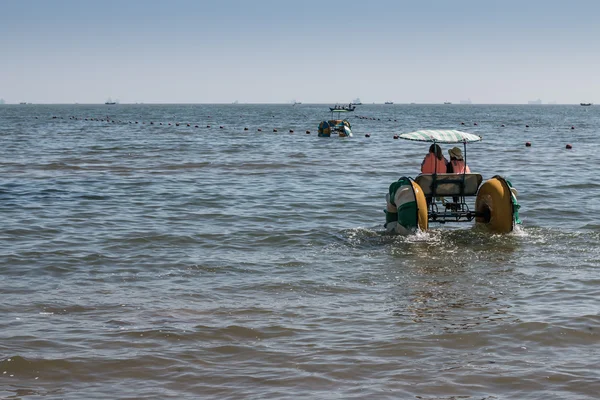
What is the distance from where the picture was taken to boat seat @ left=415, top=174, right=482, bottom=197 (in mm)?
15828

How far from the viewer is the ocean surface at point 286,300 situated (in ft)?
26.8

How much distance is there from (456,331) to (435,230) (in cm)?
709

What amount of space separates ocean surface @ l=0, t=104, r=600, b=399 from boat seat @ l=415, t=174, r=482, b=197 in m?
0.94

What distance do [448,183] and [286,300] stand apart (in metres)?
6.00

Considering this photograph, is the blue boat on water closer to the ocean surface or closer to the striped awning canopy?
the ocean surface

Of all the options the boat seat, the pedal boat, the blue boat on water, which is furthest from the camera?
the blue boat on water

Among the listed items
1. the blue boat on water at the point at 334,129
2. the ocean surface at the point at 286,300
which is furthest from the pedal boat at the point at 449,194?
the blue boat on water at the point at 334,129

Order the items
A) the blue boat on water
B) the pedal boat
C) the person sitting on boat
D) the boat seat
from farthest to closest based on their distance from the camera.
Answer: the blue boat on water → the person sitting on boat → the boat seat → the pedal boat

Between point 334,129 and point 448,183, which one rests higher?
point 334,129

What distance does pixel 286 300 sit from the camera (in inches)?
444

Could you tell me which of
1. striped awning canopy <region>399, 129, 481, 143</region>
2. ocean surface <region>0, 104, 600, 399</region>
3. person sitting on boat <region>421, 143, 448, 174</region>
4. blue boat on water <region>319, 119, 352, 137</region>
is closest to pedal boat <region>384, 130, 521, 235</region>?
striped awning canopy <region>399, 129, 481, 143</region>

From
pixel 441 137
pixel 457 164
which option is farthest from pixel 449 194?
pixel 441 137

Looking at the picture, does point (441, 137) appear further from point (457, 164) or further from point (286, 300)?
point (286, 300)

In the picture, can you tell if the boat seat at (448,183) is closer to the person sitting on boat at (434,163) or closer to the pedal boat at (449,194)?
the pedal boat at (449,194)
